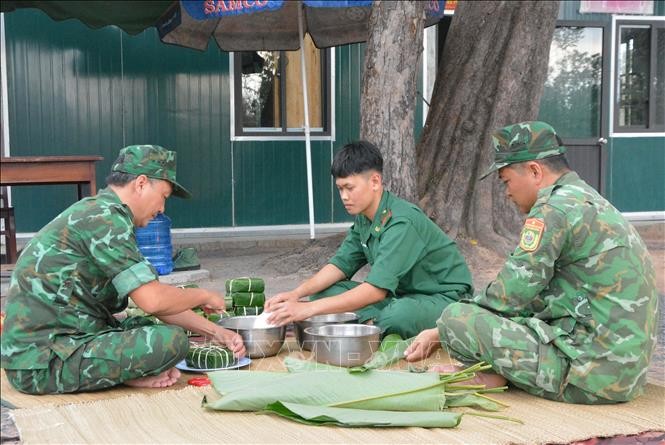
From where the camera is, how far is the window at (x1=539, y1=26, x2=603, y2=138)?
11.3 metres

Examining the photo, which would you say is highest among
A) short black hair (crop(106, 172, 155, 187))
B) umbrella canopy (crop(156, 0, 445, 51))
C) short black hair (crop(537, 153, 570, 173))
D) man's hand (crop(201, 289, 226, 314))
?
umbrella canopy (crop(156, 0, 445, 51))

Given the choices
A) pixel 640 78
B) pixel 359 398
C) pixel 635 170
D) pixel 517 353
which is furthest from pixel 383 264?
pixel 640 78

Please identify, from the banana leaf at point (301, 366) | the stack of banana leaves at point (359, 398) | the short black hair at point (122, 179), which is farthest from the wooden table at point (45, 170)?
the stack of banana leaves at point (359, 398)

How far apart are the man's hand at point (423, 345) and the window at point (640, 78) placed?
8.83 meters

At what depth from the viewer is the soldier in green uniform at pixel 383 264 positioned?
395cm

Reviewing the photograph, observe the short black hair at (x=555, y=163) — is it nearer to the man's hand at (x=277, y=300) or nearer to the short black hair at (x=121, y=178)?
the man's hand at (x=277, y=300)

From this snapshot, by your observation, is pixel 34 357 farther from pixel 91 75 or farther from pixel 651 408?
pixel 91 75

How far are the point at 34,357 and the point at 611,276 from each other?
2.33 m

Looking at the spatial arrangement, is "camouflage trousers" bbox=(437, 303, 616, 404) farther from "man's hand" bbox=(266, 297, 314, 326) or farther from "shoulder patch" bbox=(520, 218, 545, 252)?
"man's hand" bbox=(266, 297, 314, 326)

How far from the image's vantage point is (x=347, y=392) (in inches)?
119

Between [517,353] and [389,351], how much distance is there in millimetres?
789

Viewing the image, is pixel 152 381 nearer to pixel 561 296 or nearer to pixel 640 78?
pixel 561 296

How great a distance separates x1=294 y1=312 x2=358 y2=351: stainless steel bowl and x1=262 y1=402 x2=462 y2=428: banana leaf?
34.3 inches

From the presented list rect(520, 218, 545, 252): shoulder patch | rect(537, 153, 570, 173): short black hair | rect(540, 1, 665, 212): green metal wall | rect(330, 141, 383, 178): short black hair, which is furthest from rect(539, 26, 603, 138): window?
rect(520, 218, 545, 252): shoulder patch
